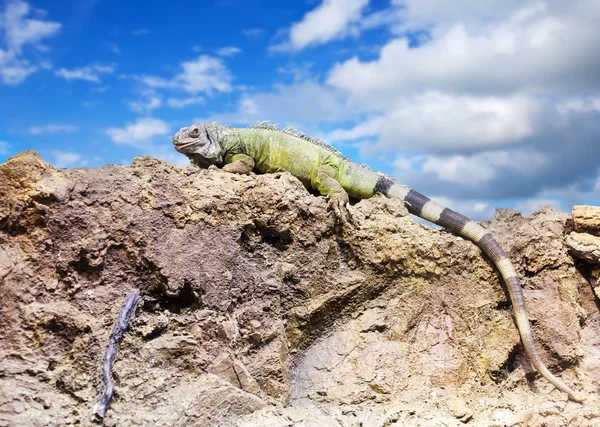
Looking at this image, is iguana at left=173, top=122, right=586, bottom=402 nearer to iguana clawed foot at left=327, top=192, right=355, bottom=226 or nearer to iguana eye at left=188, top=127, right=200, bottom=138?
iguana eye at left=188, top=127, right=200, bottom=138

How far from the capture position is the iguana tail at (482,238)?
620 centimetres

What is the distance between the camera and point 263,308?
215 inches

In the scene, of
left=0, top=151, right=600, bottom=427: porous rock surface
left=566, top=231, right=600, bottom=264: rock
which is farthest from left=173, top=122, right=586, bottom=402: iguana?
left=566, top=231, right=600, bottom=264: rock

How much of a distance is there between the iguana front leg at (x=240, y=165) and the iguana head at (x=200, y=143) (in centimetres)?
25

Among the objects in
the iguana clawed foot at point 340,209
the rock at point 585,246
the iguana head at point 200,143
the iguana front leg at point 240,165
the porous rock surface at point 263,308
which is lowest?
the porous rock surface at point 263,308

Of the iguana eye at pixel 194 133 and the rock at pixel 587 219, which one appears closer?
the rock at pixel 587 219

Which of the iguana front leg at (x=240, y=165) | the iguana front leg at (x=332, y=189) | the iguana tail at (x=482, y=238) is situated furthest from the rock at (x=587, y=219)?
the iguana front leg at (x=240, y=165)

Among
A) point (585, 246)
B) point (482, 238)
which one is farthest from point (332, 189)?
point (585, 246)

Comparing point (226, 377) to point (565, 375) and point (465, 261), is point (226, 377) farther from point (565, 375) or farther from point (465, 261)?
point (565, 375)

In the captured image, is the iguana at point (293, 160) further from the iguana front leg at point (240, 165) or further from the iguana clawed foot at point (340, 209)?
the iguana clawed foot at point (340, 209)

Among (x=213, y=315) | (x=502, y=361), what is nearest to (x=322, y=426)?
(x=213, y=315)

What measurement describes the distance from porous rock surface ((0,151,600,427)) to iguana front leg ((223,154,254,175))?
3.15 feet

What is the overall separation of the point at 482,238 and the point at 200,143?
358cm

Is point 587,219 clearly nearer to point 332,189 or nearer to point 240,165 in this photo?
point 332,189
